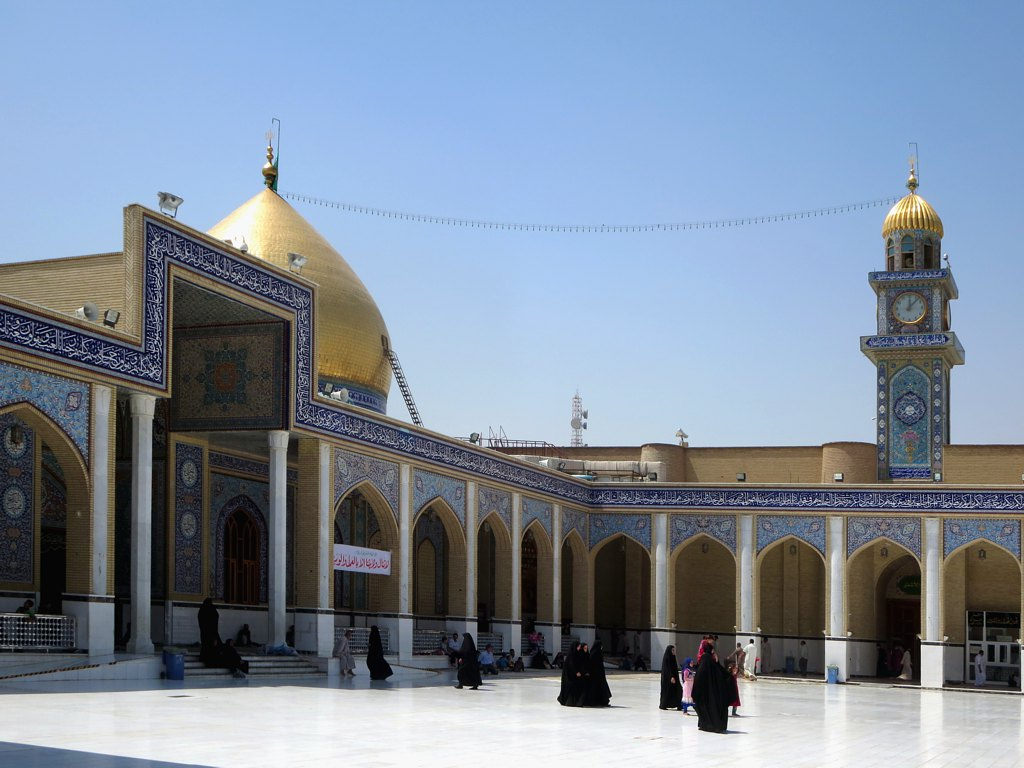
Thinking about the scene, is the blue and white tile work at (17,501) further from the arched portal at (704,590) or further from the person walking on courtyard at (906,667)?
the person walking on courtyard at (906,667)

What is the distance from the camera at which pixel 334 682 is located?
18.3 metres

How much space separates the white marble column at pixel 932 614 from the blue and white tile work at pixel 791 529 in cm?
202

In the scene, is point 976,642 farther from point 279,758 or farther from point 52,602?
point 279,758

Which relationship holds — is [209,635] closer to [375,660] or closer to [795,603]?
[375,660]

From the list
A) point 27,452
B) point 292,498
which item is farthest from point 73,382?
point 292,498

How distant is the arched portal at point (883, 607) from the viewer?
29766 mm

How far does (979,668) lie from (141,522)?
61.0 feet

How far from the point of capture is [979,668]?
28953mm

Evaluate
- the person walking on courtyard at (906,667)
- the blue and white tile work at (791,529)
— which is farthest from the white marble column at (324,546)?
the person walking on courtyard at (906,667)

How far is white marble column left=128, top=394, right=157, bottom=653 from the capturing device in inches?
653

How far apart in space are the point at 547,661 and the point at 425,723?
14.8 metres

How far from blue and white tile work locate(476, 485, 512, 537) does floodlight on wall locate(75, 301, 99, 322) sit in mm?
10490

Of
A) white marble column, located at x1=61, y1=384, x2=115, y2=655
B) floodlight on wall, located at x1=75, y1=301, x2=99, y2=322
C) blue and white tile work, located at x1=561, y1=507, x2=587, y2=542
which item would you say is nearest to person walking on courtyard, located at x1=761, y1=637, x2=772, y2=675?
blue and white tile work, located at x1=561, y1=507, x2=587, y2=542

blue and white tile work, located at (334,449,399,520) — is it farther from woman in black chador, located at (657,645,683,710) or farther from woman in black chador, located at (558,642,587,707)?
woman in black chador, located at (657,645,683,710)
